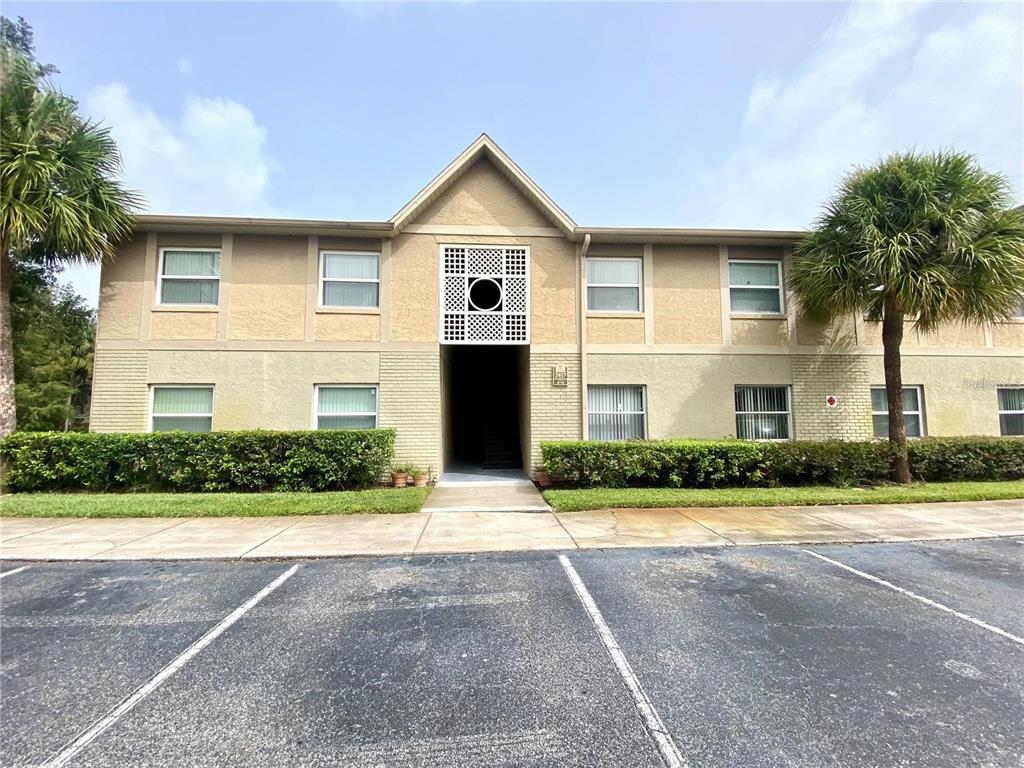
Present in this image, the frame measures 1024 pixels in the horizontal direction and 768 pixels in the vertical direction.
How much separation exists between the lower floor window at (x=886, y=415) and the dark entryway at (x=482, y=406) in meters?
9.64

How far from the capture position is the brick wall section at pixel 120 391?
10.4m

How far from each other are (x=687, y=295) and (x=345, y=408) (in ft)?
30.4

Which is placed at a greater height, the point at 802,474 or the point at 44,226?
the point at 44,226

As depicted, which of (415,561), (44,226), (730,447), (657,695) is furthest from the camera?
(730,447)

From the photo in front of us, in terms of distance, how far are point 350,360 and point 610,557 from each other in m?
8.06

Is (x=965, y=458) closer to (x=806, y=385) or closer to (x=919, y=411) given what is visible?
(x=919, y=411)

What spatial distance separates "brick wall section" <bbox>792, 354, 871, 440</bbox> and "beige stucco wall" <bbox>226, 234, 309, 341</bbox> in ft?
42.2

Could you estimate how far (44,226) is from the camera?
356 inches

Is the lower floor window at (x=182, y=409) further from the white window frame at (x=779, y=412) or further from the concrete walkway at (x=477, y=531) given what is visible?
the white window frame at (x=779, y=412)

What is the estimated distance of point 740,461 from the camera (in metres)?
9.76

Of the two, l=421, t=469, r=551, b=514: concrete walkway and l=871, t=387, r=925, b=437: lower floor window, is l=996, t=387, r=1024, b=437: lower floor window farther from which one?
l=421, t=469, r=551, b=514: concrete walkway

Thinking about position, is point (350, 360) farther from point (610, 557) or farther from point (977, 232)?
point (977, 232)

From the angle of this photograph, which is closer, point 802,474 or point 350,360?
point 802,474

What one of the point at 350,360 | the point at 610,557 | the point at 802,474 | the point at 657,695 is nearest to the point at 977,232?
the point at 802,474
